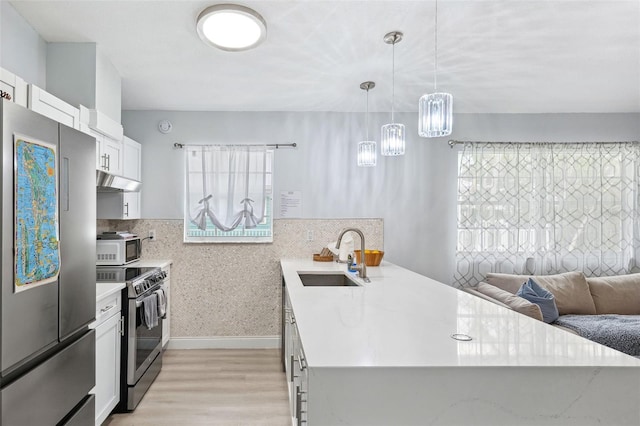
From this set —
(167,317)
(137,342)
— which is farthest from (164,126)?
(137,342)

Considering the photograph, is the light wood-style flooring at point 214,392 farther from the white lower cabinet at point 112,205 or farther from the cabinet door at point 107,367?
the white lower cabinet at point 112,205

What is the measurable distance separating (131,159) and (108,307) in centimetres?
165

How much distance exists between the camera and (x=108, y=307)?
2.25 meters

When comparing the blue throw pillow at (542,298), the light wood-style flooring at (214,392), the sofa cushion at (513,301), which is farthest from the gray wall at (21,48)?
the blue throw pillow at (542,298)

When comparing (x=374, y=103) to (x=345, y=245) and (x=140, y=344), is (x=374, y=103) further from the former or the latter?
(x=140, y=344)

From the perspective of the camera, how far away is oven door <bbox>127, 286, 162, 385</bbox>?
2.48m

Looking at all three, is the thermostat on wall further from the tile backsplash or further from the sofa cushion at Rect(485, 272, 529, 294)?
the sofa cushion at Rect(485, 272, 529, 294)

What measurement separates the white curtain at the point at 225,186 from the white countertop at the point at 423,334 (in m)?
1.81

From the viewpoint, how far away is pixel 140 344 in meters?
2.63

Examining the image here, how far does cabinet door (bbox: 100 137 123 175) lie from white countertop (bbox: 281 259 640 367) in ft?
6.01

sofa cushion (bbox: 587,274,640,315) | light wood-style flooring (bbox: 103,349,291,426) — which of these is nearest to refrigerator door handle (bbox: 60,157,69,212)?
light wood-style flooring (bbox: 103,349,291,426)

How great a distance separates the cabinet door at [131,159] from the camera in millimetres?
3258

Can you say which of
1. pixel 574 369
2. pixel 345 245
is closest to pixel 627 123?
pixel 345 245

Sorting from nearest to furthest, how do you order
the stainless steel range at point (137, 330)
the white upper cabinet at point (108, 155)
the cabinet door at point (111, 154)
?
the stainless steel range at point (137, 330) → the white upper cabinet at point (108, 155) → the cabinet door at point (111, 154)
